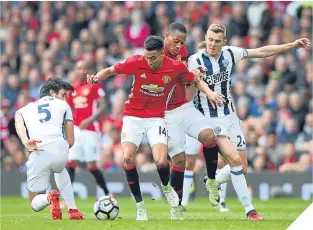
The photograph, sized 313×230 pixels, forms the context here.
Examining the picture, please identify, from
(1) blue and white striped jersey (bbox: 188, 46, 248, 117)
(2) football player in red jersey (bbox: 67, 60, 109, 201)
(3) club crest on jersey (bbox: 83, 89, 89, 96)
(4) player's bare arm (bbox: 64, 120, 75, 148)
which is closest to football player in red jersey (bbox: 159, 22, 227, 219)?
(1) blue and white striped jersey (bbox: 188, 46, 248, 117)

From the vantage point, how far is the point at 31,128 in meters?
12.9

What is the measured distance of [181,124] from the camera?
1349 cm

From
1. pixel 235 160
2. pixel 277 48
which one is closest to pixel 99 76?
pixel 235 160

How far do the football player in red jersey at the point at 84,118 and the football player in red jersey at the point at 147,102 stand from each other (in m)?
4.14

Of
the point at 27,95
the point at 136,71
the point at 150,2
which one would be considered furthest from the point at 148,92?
the point at 150,2

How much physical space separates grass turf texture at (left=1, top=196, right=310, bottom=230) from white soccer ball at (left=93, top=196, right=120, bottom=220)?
13 cm

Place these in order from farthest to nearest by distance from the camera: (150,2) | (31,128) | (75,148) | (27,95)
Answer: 1. (150,2)
2. (27,95)
3. (75,148)
4. (31,128)

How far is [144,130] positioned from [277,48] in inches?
80.3

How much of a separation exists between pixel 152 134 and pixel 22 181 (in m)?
8.47

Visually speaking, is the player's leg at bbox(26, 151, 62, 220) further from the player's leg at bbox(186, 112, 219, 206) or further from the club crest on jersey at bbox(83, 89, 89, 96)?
the club crest on jersey at bbox(83, 89, 89, 96)

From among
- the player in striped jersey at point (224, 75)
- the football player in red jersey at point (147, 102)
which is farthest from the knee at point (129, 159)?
the player in striped jersey at point (224, 75)

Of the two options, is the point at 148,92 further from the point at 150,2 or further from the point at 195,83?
the point at 150,2

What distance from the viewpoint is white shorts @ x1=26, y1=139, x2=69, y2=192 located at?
42.1 feet

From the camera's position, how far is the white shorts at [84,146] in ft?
56.8
